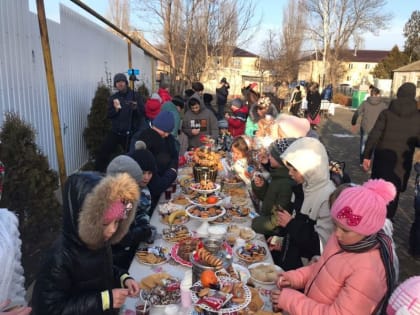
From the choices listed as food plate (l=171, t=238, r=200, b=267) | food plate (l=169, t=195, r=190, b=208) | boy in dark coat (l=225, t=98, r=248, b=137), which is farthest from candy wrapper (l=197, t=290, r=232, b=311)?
boy in dark coat (l=225, t=98, r=248, b=137)

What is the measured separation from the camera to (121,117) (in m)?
6.25

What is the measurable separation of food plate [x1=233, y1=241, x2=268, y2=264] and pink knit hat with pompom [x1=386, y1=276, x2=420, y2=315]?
3.55ft

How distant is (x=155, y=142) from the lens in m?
3.73

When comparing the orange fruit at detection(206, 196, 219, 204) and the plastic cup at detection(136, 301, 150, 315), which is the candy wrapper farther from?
the orange fruit at detection(206, 196, 219, 204)

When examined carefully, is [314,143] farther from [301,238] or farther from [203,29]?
[203,29]

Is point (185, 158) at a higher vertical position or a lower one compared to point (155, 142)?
lower

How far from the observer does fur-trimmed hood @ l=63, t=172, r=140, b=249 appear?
4.78 feet

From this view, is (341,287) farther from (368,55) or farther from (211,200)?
(368,55)

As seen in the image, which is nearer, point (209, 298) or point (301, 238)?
point (209, 298)

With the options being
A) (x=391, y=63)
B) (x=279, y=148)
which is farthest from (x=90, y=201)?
(x=391, y=63)

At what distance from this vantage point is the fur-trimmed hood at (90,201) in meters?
1.46

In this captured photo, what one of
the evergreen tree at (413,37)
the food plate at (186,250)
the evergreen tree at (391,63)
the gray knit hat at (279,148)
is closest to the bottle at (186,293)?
the food plate at (186,250)

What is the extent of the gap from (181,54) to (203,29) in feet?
4.78

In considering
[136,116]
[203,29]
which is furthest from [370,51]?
[136,116]
